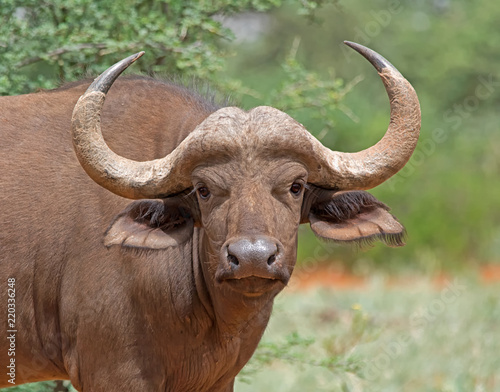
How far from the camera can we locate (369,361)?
32.9 feet

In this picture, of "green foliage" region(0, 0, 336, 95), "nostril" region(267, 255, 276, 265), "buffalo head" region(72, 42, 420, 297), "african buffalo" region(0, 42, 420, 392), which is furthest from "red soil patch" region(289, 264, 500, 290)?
"nostril" region(267, 255, 276, 265)

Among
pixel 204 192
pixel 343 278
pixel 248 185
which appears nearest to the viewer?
pixel 248 185

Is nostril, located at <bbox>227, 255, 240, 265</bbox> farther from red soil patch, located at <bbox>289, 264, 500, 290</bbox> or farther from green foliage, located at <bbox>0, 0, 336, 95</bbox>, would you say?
red soil patch, located at <bbox>289, 264, 500, 290</bbox>

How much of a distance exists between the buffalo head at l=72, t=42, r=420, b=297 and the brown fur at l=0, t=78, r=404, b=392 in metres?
0.01

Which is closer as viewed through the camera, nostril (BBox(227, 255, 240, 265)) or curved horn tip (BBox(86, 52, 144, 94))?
nostril (BBox(227, 255, 240, 265))

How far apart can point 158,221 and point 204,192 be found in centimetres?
43

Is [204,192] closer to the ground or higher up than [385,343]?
higher up

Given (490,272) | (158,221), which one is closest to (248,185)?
(158,221)

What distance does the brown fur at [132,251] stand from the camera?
5.01 m

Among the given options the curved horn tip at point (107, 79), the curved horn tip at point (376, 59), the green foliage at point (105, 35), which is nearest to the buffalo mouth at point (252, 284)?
the curved horn tip at point (107, 79)

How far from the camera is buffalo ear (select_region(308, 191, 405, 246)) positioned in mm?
5270

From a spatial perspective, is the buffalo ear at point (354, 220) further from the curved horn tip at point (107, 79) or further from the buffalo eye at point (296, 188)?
the curved horn tip at point (107, 79)

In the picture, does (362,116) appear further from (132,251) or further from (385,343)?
(132,251)

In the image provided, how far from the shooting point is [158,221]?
5277mm
